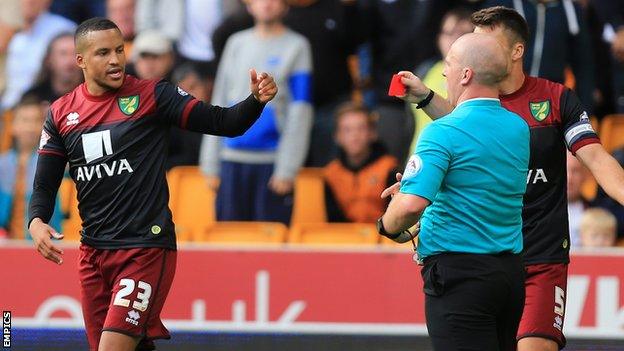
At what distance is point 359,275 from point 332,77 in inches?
98.7

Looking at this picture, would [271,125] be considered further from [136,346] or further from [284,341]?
[136,346]

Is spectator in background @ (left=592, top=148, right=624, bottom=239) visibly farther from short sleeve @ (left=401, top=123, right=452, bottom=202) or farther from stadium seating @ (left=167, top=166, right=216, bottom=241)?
short sleeve @ (left=401, top=123, right=452, bottom=202)

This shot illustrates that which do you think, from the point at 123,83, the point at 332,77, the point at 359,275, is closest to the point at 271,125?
the point at 332,77

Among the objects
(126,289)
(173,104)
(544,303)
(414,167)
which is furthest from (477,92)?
(126,289)

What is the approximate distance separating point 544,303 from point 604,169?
0.79 metres

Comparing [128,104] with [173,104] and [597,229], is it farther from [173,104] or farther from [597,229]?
[597,229]

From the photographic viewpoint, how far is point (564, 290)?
6.54 meters

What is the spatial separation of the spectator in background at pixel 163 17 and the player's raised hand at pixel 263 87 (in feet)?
16.2

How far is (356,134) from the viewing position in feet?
33.9

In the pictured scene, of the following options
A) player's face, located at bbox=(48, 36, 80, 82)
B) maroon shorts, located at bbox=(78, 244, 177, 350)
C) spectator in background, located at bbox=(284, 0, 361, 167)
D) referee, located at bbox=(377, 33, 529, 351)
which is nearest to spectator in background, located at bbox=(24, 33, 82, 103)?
player's face, located at bbox=(48, 36, 80, 82)

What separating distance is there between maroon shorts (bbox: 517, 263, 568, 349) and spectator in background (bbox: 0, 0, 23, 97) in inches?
252

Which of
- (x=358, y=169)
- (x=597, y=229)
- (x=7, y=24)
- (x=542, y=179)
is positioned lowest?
(x=597, y=229)

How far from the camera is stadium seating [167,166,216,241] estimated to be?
10.9 m

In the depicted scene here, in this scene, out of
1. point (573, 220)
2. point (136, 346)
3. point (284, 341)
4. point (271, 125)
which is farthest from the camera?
point (271, 125)
